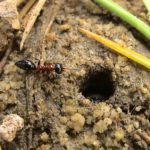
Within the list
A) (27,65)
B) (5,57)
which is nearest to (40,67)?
(27,65)

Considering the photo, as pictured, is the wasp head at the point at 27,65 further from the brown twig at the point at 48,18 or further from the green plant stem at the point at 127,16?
the green plant stem at the point at 127,16

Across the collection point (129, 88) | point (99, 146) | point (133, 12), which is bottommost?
point (99, 146)

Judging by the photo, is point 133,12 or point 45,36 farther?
point 133,12

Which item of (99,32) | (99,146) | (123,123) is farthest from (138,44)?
(99,146)

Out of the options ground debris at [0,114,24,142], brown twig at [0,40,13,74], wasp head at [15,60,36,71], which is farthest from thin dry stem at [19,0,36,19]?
ground debris at [0,114,24,142]

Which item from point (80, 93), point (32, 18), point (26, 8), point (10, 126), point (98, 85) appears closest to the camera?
point (10, 126)

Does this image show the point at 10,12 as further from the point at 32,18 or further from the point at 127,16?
the point at 127,16

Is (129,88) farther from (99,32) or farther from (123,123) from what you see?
(99,32)
